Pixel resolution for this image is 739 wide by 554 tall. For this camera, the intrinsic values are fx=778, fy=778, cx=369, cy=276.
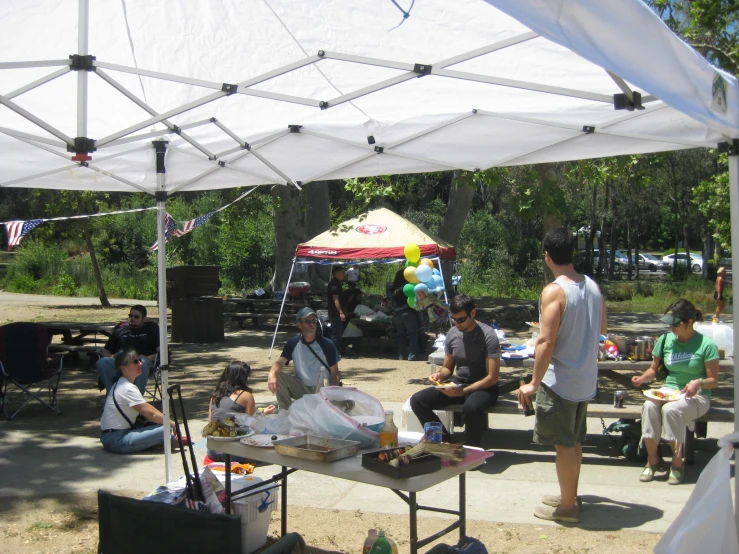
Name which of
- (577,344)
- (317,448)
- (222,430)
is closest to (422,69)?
(577,344)

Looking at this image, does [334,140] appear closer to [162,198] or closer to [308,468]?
[162,198]

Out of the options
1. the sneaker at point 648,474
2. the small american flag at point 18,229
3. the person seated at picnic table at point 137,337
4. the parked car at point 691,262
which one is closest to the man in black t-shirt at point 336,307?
the person seated at picnic table at point 137,337

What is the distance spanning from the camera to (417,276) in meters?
12.3

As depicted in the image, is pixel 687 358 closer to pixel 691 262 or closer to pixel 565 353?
pixel 565 353

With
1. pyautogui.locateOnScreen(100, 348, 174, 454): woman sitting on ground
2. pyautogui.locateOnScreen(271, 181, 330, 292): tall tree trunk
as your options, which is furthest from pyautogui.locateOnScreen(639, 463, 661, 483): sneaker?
pyautogui.locateOnScreen(271, 181, 330, 292): tall tree trunk

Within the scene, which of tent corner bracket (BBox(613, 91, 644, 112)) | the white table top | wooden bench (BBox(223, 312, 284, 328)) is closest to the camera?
the white table top

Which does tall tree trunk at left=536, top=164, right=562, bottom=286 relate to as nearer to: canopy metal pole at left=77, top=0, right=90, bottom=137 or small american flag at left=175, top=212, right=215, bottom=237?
small american flag at left=175, top=212, right=215, bottom=237

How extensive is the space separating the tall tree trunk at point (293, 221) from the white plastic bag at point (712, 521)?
16.0 meters

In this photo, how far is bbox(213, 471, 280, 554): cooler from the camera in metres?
4.57

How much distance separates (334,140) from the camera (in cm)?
620

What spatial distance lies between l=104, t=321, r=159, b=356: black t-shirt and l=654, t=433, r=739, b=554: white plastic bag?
22.9ft

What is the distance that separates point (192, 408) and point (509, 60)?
244 inches

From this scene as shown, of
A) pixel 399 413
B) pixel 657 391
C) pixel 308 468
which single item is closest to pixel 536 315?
pixel 399 413

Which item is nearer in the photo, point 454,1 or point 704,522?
point 704,522
